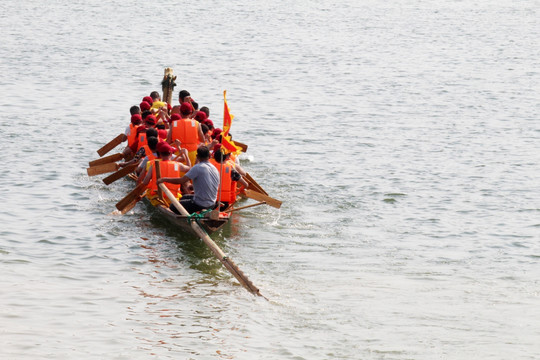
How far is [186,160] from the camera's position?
54.4ft

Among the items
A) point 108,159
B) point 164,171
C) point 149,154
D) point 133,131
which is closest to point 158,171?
point 164,171

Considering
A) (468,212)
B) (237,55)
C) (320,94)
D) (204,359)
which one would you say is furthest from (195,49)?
(204,359)

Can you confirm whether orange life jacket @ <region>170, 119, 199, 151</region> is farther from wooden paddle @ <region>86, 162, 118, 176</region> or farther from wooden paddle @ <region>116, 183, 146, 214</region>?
wooden paddle @ <region>86, 162, 118, 176</region>

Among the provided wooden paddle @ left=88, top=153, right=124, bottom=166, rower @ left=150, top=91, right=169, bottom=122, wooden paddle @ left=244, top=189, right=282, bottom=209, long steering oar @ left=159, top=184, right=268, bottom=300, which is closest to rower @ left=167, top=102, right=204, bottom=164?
wooden paddle @ left=244, top=189, right=282, bottom=209

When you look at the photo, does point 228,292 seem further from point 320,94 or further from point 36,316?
point 320,94

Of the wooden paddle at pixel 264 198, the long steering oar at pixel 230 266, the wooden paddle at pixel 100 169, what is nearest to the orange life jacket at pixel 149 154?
the wooden paddle at pixel 100 169

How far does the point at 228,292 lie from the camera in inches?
521

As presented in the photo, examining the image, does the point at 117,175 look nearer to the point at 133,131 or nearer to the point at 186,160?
the point at 133,131

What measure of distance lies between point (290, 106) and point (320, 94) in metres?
2.76

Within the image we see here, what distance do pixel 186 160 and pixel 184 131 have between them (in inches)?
37.5

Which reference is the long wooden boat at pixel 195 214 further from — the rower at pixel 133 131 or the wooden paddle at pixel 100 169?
the rower at pixel 133 131

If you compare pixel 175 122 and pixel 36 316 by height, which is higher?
pixel 175 122

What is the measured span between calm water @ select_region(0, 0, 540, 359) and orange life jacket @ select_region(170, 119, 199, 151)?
5.91ft

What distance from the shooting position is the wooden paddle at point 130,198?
16.5m
